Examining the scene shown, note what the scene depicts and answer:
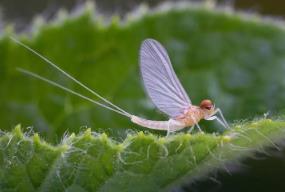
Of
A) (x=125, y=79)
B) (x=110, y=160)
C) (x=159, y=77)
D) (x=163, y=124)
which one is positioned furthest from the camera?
(x=125, y=79)

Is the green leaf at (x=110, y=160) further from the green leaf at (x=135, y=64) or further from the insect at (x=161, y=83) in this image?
the green leaf at (x=135, y=64)

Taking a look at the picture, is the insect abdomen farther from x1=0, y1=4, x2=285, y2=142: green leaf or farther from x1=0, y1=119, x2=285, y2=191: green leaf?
x1=0, y1=119, x2=285, y2=191: green leaf

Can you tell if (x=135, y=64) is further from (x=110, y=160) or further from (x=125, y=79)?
(x=110, y=160)

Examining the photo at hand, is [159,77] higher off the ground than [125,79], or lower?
higher

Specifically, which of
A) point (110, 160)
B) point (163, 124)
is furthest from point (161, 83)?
point (110, 160)

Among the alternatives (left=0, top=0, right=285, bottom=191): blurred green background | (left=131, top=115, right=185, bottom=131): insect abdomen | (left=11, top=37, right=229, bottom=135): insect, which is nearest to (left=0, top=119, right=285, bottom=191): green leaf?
(left=11, top=37, right=229, bottom=135): insect

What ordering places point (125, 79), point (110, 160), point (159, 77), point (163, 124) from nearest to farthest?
1. point (110, 160)
2. point (159, 77)
3. point (163, 124)
4. point (125, 79)

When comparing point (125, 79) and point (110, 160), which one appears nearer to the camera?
point (110, 160)

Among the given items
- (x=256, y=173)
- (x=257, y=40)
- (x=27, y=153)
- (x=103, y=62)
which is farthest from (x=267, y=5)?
(x=27, y=153)
